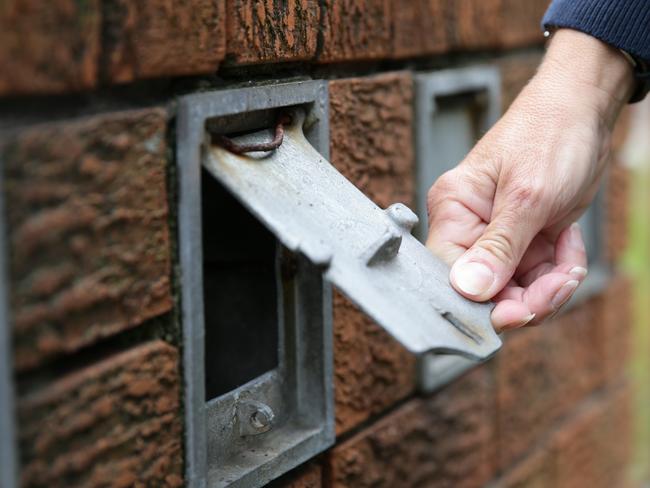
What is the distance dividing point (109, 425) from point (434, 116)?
1.31m

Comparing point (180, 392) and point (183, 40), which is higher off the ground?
point (183, 40)

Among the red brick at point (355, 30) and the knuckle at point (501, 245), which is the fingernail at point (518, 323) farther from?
the red brick at point (355, 30)

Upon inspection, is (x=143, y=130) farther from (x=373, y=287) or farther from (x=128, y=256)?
(x=373, y=287)

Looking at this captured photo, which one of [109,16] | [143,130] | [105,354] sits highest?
[109,16]

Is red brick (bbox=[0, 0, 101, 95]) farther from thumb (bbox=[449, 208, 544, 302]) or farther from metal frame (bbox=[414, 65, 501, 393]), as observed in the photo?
metal frame (bbox=[414, 65, 501, 393])

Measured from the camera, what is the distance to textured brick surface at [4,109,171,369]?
113 centimetres

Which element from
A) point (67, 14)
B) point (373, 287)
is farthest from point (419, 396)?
point (67, 14)

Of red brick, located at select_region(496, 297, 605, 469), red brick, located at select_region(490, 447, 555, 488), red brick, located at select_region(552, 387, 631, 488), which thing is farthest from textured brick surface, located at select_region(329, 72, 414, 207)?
red brick, located at select_region(552, 387, 631, 488)

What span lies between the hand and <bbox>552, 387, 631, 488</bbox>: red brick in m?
1.42

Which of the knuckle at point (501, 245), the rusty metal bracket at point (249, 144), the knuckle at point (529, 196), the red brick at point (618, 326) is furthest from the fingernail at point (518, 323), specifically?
the red brick at point (618, 326)

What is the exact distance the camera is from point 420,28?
217 cm

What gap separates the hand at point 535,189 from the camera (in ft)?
5.24

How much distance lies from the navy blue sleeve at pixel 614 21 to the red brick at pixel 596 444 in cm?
153

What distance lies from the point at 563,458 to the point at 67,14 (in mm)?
2438
